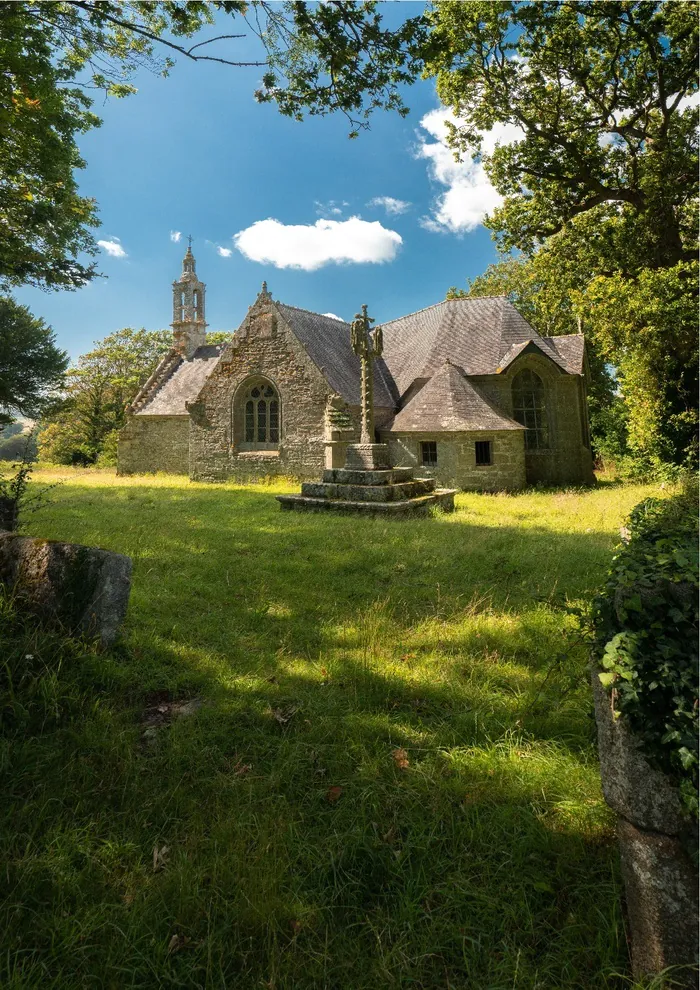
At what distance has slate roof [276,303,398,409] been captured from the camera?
2022 centimetres

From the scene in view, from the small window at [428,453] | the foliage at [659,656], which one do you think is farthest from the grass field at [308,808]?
the small window at [428,453]

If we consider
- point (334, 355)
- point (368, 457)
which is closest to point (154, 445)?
point (334, 355)

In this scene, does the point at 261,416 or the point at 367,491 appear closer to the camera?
the point at 367,491

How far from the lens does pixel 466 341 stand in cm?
2192

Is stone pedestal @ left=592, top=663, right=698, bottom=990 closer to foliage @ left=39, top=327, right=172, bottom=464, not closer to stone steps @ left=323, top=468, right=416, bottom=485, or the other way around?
stone steps @ left=323, top=468, right=416, bottom=485

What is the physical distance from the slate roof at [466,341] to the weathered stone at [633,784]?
20.0 m

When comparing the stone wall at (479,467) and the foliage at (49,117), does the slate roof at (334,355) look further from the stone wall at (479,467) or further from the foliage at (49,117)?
the foliage at (49,117)

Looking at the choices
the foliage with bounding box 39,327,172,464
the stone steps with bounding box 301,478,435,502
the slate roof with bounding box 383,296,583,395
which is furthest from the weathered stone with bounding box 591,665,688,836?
the foliage with bounding box 39,327,172,464

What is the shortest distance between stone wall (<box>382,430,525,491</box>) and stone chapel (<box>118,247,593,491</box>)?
0.04 metres

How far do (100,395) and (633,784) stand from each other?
42.7 metres

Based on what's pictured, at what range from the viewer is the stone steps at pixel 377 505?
11.5m

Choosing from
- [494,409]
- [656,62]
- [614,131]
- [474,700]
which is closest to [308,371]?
[494,409]

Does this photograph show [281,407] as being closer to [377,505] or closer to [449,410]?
[449,410]

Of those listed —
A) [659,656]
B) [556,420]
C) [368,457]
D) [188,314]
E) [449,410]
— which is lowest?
[659,656]
